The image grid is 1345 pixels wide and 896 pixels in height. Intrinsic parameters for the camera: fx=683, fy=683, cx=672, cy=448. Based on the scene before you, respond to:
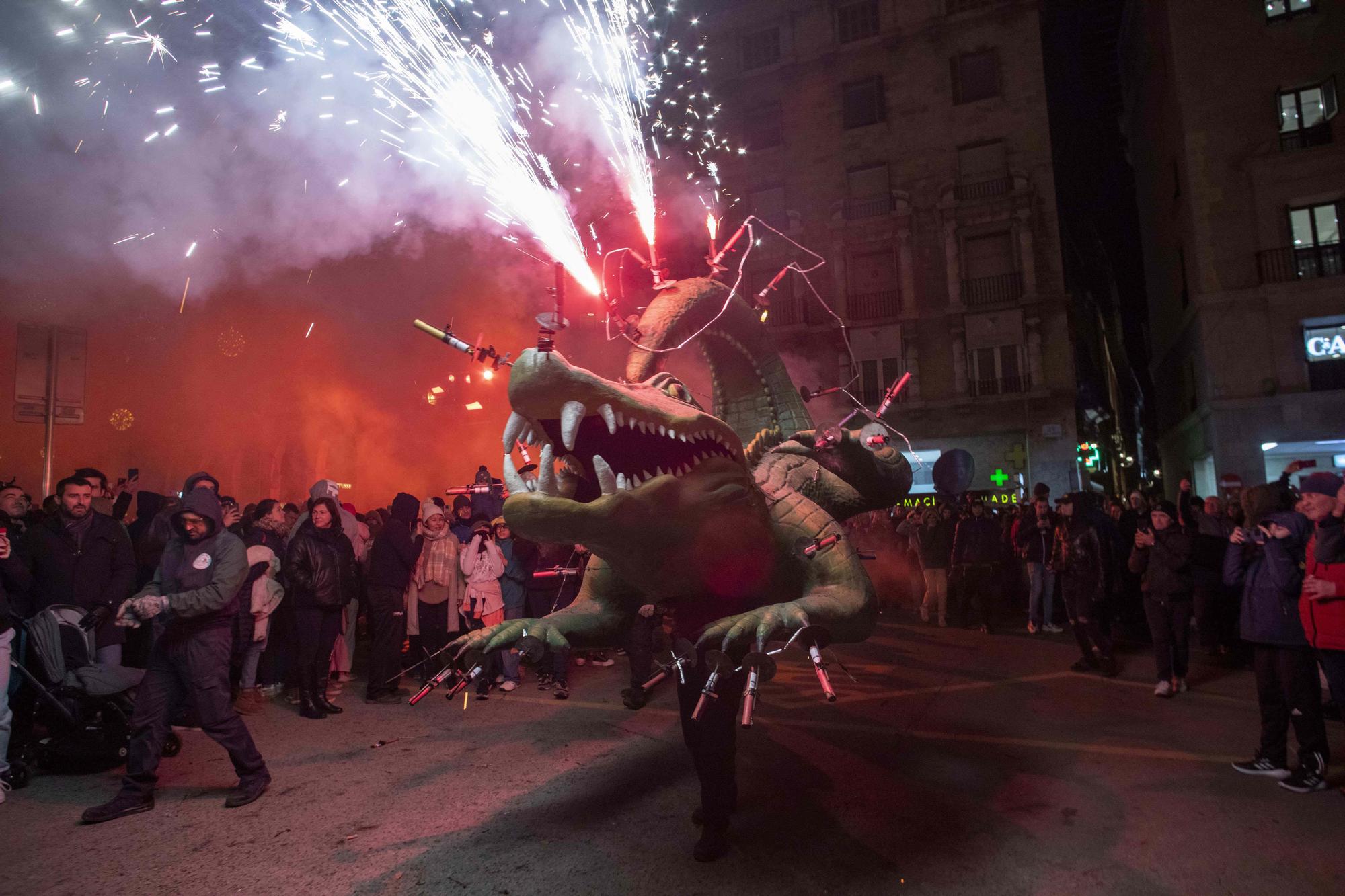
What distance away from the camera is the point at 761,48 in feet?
67.3

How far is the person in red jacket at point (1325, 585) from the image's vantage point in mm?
3369

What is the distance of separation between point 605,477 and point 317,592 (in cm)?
405

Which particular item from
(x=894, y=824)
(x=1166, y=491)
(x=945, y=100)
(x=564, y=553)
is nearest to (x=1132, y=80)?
(x=945, y=100)

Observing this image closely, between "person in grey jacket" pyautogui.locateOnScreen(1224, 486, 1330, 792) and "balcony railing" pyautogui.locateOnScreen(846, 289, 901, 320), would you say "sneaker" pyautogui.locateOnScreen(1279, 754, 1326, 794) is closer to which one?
"person in grey jacket" pyautogui.locateOnScreen(1224, 486, 1330, 792)

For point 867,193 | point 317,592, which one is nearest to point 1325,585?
point 317,592

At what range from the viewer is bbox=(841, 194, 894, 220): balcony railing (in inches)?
744

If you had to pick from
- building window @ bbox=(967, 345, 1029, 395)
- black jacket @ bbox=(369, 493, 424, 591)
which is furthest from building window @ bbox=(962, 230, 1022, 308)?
black jacket @ bbox=(369, 493, 424, 591)

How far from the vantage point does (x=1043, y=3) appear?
1808 cm

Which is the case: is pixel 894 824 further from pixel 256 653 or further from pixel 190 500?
pixel 256 653

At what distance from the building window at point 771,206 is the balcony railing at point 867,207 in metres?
1.67

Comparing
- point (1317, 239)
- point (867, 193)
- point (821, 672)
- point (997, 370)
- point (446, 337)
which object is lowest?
point (821, 672)

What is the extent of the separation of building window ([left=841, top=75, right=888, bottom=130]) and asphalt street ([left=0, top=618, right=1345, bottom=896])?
1795 cm

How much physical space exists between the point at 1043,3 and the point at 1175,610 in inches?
753

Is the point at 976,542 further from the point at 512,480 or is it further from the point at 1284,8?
the point at 1284,8
